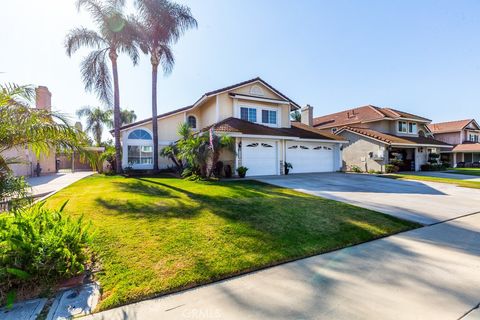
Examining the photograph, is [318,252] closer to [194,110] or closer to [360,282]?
[360,282]

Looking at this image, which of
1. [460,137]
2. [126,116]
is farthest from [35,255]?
[460,137]

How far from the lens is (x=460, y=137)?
35.4m

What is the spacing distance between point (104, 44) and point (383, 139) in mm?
23504

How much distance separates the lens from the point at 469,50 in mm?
13312

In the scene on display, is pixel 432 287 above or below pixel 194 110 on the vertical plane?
below

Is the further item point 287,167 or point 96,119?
point 96,119

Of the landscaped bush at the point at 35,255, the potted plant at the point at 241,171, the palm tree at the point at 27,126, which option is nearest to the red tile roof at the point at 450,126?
the potted plant at the point at 241,171

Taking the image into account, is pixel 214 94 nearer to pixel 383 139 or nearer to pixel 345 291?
pixel 383 139

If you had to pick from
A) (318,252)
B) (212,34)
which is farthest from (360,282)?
(212,34)

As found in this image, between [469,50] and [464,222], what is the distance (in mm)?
12660

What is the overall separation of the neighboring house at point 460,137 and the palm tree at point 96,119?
5000 cm

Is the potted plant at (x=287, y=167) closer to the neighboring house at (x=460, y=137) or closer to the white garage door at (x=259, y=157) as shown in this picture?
the white garage door at (x=259, y=157)

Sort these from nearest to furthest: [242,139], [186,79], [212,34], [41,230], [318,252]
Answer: [41,230] → [318,252] → [212,34] → [242,139] → [186,79]

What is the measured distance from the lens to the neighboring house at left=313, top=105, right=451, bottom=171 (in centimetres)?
2136
